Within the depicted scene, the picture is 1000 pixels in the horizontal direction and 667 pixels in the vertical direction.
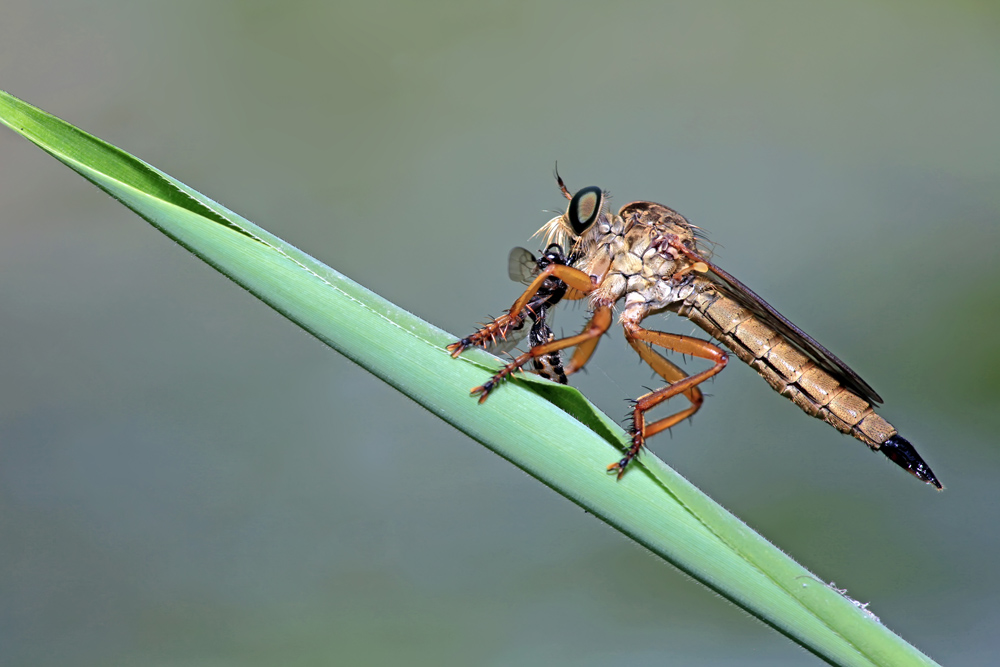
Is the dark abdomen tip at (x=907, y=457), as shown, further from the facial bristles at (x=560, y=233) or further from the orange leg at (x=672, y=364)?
the facial bristles at (x=560, y=233)

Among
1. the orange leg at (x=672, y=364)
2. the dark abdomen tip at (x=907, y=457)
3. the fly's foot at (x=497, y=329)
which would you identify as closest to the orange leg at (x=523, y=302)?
the fly's foot at (x=497, y=329)

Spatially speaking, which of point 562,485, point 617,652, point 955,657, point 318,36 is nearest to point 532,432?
point 562,485

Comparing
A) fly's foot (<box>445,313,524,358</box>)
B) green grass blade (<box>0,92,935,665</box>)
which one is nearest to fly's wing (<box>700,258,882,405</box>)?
fly's foot (<box>445,313,524,358</box>)

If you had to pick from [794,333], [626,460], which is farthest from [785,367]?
[626,460]

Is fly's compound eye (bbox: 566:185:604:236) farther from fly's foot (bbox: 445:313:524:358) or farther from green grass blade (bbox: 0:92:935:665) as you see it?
green grass blade (bbox: 0:92:935:665)

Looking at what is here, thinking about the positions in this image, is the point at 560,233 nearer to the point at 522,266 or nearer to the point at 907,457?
the point at 522,266

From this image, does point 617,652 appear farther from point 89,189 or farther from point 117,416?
point 89,189
